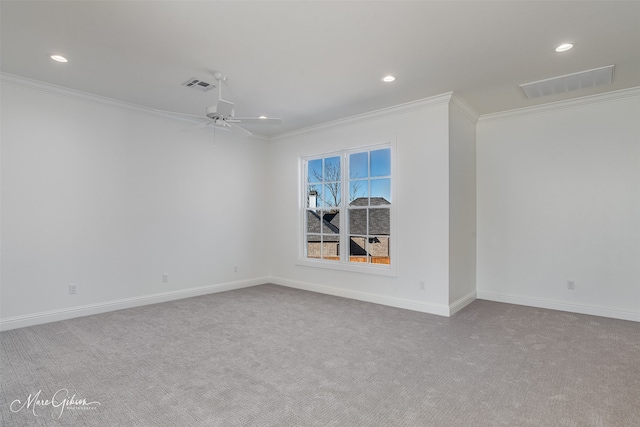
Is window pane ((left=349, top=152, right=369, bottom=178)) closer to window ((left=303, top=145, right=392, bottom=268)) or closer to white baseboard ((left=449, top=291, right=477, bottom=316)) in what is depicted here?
window ((left=303, top=145, right=392, bottom=268))

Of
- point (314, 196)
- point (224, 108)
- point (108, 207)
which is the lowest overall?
point (108, 207)

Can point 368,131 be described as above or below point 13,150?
above

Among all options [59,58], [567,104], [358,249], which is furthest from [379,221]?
[59,58]

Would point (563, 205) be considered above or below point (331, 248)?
above

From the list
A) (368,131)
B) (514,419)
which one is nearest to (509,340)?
(514,419)

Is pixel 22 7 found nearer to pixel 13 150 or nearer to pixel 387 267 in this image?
pixel 13 150

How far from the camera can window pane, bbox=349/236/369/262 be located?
5148mm

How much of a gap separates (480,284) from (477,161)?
188 cm

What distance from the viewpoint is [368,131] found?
5.05 metres

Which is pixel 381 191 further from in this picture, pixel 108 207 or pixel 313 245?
pixel 108 207

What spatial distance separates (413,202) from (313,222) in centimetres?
194

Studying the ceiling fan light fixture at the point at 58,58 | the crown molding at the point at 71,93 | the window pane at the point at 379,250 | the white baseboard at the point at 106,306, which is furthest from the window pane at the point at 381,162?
the ceiling fan light fixture at the point at 58,58

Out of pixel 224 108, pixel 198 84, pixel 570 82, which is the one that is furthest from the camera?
pixel 198 84

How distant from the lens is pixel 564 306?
4.46 meters
